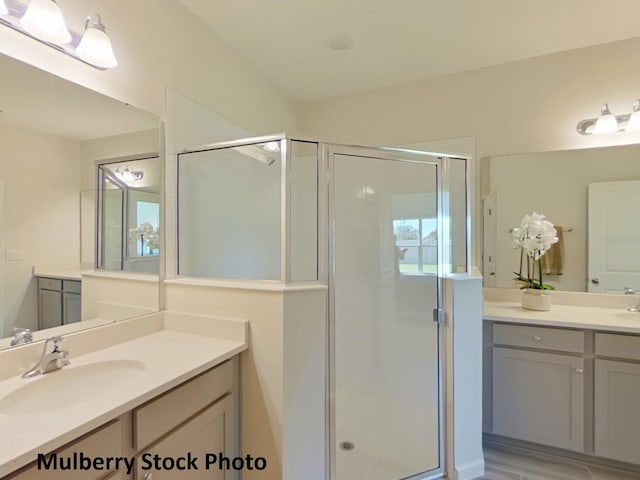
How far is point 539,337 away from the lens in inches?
76.9

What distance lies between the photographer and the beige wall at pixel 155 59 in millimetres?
1309

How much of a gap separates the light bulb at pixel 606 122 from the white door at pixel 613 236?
13.9 inches

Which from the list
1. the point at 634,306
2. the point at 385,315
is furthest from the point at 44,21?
the point at 634,306

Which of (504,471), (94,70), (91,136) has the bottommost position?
(504,471)

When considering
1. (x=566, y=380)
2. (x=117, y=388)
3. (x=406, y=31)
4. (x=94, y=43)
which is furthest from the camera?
(x=406, y=31)

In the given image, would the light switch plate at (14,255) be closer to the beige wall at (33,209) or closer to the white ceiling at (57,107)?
the beige wall at (33,209)

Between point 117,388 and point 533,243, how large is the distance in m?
2.44

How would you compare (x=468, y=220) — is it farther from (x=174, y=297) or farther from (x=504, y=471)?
(x=174, y=297)

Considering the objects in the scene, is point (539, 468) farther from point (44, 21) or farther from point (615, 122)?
point (44, 21)

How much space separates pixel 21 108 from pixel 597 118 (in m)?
3.18

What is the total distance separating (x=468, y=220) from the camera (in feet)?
6.25

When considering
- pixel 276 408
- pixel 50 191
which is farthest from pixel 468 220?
pixel 50 191

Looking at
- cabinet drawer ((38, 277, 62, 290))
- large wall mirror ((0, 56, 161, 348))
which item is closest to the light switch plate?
large wall mirror ((0, 56, 161, 348))

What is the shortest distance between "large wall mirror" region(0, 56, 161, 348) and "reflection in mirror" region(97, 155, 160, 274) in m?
0.02
